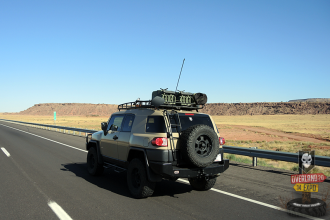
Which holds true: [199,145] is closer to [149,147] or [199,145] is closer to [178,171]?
[178,171]

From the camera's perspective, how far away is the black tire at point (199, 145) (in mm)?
5371

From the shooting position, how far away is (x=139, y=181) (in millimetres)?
6004

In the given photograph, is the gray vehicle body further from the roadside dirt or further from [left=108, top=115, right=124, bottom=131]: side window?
the roadside dirt

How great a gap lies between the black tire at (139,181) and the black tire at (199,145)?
3.09 ft

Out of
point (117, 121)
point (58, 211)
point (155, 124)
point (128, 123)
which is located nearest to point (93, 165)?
point (117, 121)

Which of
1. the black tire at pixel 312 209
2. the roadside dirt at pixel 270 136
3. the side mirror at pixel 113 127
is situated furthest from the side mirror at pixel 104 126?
the roadside dirt at pixel 270 136

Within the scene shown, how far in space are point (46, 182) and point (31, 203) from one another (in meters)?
1.81

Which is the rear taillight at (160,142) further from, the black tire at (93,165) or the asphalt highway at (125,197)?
the black tire at (93,165)

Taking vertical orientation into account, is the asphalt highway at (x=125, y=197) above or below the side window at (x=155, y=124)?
below

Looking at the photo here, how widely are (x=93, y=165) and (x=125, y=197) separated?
2675 mm

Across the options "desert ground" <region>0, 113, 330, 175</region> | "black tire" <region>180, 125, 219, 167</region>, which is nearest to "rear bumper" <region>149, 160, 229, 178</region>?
"black tire" <region>180, 125, 219, 167</region>

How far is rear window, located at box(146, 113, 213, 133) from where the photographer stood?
5.69 meters

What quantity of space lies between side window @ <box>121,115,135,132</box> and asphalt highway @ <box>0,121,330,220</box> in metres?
1.45

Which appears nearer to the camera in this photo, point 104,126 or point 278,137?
point 104,126
